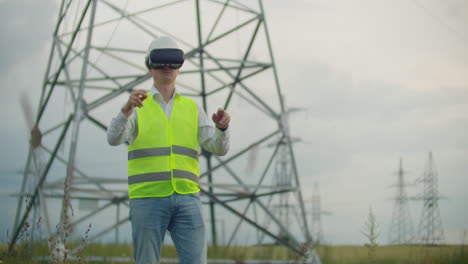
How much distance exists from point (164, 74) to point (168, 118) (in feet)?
0.93

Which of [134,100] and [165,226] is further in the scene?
[165,226]

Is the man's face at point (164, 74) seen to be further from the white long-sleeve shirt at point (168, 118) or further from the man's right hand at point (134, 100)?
the man's right hand at point (134, 100)

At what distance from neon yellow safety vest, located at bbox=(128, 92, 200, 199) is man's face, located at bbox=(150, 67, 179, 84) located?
13 centimetres

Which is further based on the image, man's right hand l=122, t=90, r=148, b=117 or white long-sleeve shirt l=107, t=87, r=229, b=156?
white long-sleeve shirt l=107, t=87, r=229, b=156

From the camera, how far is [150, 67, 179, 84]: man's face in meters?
3.88

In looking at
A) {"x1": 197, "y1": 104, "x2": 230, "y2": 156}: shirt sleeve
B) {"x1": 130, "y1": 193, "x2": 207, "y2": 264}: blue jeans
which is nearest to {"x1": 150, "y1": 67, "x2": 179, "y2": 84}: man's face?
{"x1": 197, "y1": 104, "x2": 230, "y2": 156}: shirt sleeve

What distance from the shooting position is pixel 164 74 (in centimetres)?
389

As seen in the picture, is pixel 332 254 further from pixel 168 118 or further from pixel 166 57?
pixel 166 57

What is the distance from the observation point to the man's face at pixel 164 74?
3880 mm

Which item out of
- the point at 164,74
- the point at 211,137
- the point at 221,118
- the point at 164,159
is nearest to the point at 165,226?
the point at 164,159

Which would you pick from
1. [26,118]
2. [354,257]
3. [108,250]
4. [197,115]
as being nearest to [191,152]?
[197,115]

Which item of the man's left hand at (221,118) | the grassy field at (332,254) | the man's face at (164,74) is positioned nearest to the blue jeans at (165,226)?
the man's left hand at (221,118)

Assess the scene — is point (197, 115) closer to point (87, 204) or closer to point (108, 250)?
point (108, 250)

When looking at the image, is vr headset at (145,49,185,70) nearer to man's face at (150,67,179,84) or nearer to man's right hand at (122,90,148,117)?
man's face at (150,67,179,84)
